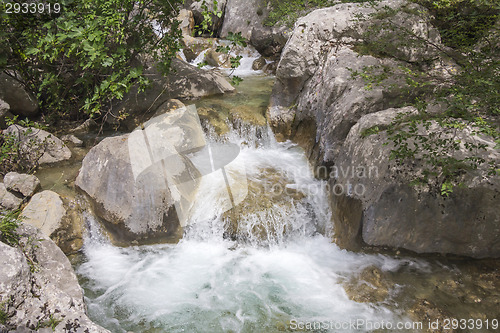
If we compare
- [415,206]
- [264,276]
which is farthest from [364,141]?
[264,276]

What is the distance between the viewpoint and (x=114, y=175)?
5.02 m

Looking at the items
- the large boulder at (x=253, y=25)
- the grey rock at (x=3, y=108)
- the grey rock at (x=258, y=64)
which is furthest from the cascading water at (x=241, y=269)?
the large boulder at (x=253, y=25)

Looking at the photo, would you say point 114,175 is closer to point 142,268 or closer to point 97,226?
point 97,226

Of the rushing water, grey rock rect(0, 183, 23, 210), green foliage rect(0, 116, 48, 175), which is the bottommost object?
the rushing water

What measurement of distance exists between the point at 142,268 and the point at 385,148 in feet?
12.5

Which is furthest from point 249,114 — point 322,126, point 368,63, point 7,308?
point 7,308

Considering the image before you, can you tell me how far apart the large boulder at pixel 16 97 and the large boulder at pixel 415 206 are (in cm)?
670

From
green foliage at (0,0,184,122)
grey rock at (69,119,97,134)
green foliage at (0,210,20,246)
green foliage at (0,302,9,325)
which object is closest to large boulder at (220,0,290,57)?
green foliage at (0,0,184,122)

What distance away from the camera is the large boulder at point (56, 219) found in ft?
15.4

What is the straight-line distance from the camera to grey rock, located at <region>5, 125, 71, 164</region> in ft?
19.2

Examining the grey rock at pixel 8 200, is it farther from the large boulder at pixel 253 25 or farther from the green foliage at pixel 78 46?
the large boulder at pixel 253 25

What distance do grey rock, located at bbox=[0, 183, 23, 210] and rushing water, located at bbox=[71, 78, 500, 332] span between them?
1.12 m

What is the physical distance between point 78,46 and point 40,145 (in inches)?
78.6

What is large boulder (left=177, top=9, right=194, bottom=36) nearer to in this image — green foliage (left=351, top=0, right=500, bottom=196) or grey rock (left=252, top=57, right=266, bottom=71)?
grey rock (left=252, top=57, right=266, bottom=71)
